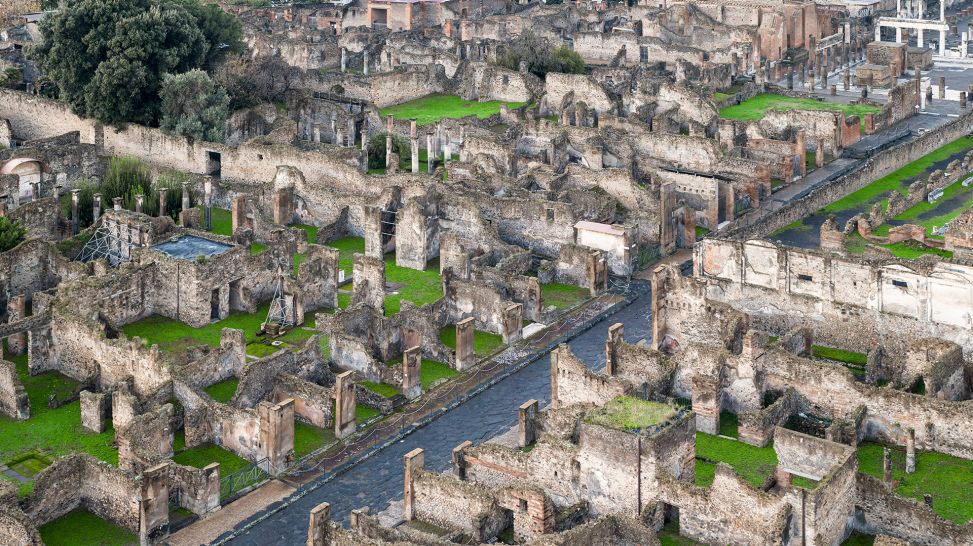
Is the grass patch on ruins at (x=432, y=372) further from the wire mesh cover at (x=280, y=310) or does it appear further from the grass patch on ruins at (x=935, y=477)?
the grass patch on ruins at (x=935, y=477)

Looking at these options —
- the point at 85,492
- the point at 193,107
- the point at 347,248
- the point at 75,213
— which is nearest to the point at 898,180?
the point at 347,248

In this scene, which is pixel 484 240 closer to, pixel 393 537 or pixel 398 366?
pixel 398 366

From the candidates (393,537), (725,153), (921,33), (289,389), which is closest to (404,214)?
(289,389)

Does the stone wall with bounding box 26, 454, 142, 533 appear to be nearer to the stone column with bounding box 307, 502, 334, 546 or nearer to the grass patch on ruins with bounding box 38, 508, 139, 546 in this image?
the grass patch on ruins with bounding box 38, 508, 139, 546

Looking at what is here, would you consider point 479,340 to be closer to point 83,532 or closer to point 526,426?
point 526,426

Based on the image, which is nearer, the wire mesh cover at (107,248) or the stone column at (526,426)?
the stone column at (526,426)

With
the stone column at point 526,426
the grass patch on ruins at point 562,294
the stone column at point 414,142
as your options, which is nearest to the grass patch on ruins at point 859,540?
the stone column at point 526,426
